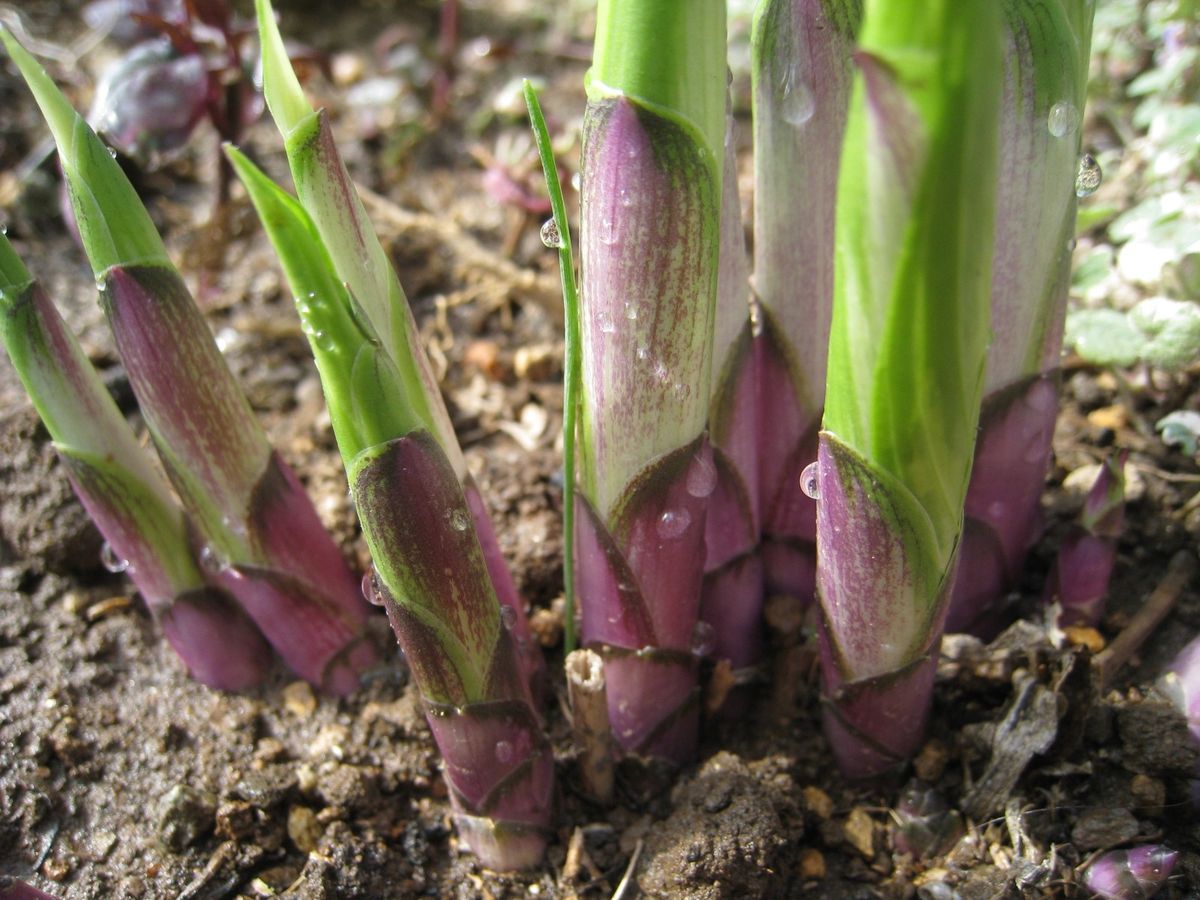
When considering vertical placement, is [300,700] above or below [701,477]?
below

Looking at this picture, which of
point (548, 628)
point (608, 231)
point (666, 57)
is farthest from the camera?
point (548, 628)

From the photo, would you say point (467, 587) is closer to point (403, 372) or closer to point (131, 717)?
point (403, 372)

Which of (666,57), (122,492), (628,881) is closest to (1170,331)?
(666,57)

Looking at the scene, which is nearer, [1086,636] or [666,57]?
[666,57]

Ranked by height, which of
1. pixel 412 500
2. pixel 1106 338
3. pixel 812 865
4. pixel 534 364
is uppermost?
pixel 412 500

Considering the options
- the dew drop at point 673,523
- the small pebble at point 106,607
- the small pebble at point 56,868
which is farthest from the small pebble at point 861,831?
the small pebble at point 106,607

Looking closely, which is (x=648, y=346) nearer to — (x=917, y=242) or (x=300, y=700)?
(x=917, y=242)

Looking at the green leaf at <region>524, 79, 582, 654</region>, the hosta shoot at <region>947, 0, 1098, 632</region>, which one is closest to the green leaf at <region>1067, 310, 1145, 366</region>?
the hosta shoot at <region>947, 0, 1098, 632</region>

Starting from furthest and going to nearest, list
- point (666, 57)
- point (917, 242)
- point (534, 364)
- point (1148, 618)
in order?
point (534, 364) → point (1148, 618) → point (666, 57) → point (917, 242)
